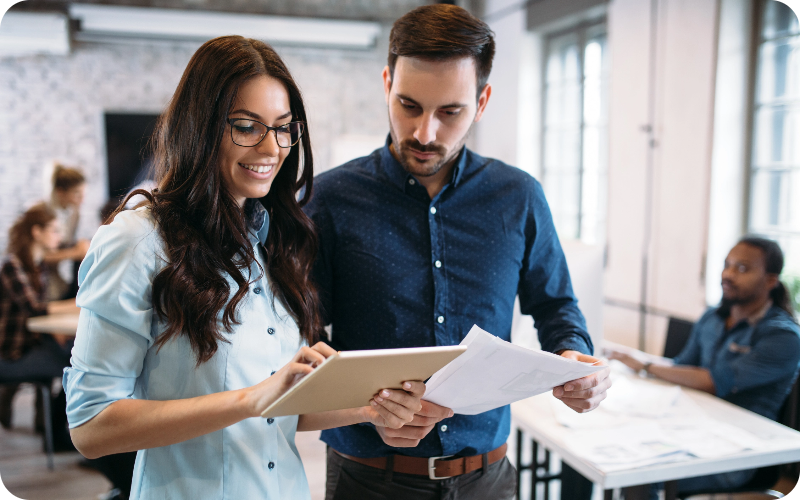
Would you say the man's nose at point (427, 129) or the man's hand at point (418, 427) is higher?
the man's nose at point (427, 129)

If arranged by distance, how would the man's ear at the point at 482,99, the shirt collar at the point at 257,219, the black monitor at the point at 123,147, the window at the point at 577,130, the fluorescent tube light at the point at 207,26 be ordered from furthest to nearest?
the black monitor at the point at 123,147 < the fluorescent tube light at the point at 207,26 < the window at the point at 577,130 < the man's ear at the point at 482,99 < the shirt collar at the point at 257,219

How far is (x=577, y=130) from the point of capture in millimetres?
5070

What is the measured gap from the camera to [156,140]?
3.86ft

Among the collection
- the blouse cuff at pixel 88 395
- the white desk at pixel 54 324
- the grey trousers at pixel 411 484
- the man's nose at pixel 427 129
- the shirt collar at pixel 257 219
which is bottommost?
the white desk at pixel 54 324

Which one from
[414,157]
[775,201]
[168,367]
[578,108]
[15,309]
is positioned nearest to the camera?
[168,367]

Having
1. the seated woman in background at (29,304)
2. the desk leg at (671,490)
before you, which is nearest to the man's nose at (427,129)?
the desk leg at (671,490)

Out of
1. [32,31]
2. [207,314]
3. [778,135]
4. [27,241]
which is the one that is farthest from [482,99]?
[32,31]

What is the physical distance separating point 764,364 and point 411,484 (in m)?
1.85

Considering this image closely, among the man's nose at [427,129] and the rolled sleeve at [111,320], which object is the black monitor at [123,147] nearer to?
the man's nose at [427,129]

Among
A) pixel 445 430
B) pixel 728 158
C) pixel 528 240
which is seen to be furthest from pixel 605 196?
pixel 445 430

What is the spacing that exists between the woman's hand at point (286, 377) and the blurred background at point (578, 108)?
1407 millimetres

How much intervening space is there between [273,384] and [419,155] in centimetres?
67

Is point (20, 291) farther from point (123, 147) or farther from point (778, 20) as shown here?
point (778, 20)

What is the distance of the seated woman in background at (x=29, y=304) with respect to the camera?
3.54 meters
